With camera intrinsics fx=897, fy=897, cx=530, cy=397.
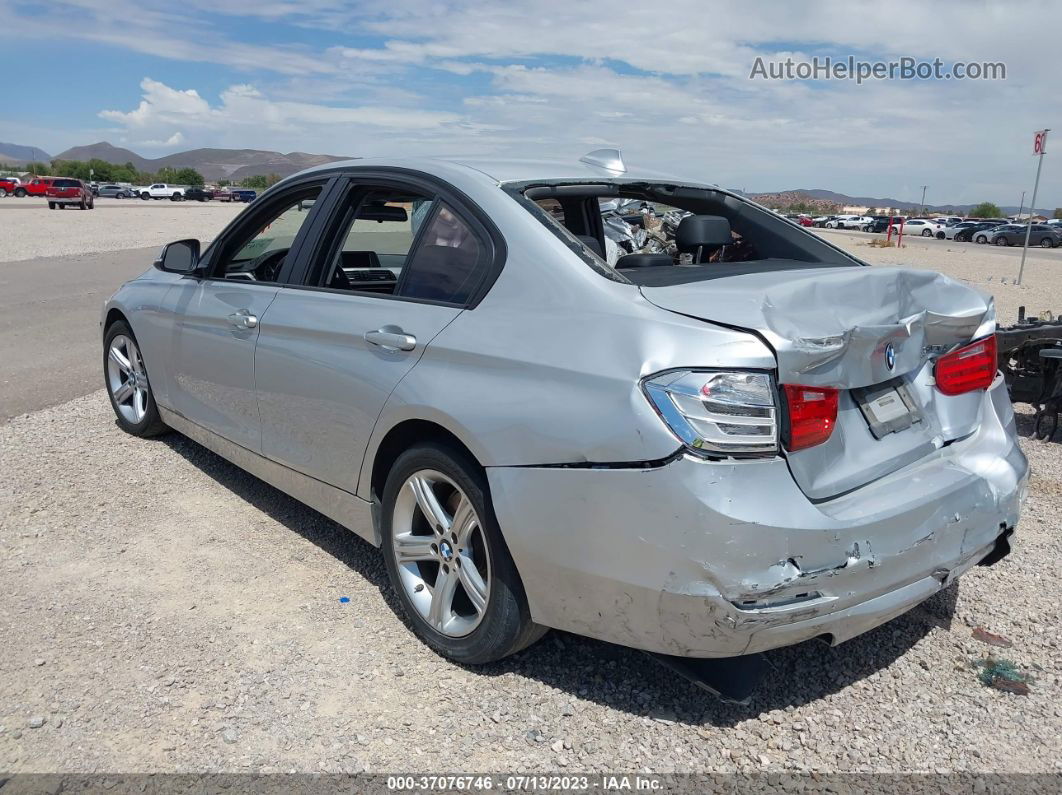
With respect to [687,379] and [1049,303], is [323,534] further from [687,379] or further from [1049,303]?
[1049,303]

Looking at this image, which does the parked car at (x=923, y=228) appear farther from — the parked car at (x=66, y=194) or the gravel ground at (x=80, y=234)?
the parked car at (x=66, y=194)

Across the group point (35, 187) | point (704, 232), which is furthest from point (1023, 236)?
point (35, 187)

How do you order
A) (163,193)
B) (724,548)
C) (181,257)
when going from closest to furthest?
(724,548) → (181,257) → (163,193)

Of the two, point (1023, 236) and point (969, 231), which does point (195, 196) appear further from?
point (1023, 236)

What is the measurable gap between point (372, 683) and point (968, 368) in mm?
2404

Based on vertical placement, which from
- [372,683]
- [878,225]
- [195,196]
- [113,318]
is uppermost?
[195,196]

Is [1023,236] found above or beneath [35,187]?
beneath

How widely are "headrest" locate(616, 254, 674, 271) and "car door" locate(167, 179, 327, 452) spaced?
54.6 inches

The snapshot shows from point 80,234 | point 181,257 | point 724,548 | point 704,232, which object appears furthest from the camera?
point 80,234

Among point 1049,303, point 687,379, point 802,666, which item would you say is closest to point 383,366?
point 687,379

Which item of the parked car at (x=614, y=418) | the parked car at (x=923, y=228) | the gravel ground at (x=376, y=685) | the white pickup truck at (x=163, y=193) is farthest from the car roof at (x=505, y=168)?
the white pickup truck at (x=163, y=193)

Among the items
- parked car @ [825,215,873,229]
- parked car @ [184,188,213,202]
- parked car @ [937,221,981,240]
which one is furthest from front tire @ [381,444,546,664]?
parked car @ [184,188,213,202]

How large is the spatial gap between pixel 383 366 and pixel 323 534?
4.77 ft

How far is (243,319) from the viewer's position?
4.13m
